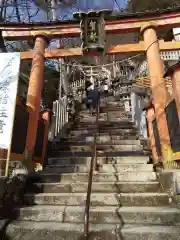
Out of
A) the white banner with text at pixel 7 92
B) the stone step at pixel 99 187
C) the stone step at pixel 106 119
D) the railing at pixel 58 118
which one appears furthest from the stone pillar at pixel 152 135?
the stone step at pixel 106 119

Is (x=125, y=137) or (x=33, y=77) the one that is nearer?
(x=33, y=77)

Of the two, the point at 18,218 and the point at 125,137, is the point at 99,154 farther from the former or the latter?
the point at 18,218

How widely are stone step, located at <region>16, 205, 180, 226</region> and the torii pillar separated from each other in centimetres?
211

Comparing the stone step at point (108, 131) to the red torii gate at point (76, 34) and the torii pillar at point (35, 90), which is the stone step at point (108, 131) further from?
the torii pillar at point (35, 90)

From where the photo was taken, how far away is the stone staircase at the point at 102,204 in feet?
9.96

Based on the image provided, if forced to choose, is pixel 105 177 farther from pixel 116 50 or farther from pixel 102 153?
pixel 116 50

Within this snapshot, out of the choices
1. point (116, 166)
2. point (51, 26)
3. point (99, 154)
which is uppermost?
point (51, 26)

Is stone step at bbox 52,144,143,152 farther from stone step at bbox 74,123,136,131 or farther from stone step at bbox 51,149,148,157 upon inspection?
stone step at bbox 74,123,136,131

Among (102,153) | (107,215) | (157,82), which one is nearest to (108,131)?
(102,153)

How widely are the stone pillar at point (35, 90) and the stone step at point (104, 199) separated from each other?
1.73m

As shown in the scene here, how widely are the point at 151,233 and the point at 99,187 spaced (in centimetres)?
170

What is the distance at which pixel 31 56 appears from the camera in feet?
23.7

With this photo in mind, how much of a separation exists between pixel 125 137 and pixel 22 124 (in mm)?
3901

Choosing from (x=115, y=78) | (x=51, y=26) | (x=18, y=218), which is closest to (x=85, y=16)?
(x=51, y=26)
